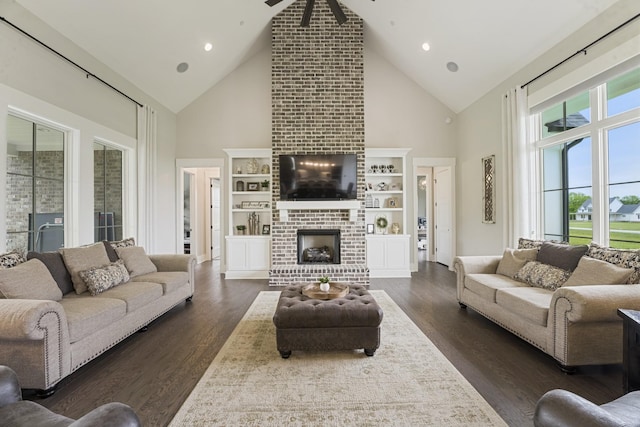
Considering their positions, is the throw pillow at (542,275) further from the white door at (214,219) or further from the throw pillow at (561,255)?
the white door at (214,219)

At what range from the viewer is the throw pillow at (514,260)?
360cm

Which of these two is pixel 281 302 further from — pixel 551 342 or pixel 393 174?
pixel 393 174

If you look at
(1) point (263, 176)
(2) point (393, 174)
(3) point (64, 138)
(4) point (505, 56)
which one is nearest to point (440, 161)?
(2) point (393, 174)

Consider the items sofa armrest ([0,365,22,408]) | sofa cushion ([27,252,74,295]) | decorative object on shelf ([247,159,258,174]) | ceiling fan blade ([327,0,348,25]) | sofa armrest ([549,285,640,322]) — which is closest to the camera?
sofa armrest ([0,365,22,408])

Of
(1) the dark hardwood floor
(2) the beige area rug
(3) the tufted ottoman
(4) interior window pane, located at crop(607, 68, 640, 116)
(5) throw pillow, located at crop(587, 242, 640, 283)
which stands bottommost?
(1) the dark hardwood floor

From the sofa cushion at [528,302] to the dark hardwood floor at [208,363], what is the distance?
1.10ft

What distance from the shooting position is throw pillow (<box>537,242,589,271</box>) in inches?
122

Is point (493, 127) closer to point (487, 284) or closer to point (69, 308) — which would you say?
point (487, 284)

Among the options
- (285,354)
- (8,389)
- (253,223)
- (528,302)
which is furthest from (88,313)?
(253,223)

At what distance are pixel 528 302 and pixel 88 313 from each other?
12.0 ft

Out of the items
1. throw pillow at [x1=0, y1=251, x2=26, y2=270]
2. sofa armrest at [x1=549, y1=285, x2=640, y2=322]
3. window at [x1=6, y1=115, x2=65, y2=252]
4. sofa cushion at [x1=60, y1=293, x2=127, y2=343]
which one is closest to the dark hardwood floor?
sofa cushion at [x1=60, y1=293, x2=127, y2=343]

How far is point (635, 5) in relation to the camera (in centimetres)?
282

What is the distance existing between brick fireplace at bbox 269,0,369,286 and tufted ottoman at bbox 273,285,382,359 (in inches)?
125

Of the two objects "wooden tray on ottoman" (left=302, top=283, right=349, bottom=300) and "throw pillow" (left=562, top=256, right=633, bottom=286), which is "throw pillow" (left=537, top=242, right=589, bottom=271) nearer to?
"throw pillow" (left=562, top=256, right=633, bottom=286)
